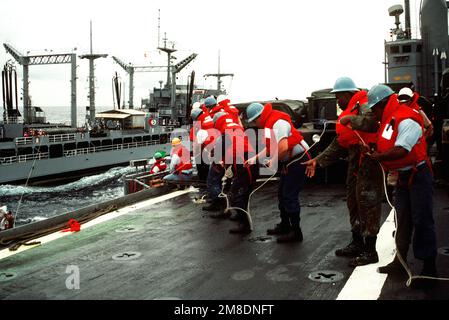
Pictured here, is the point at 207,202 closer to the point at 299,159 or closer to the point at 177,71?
the point at 299,159

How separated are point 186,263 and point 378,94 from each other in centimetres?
259

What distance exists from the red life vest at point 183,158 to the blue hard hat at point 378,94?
5.94 meters

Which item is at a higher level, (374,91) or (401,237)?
(374,91)

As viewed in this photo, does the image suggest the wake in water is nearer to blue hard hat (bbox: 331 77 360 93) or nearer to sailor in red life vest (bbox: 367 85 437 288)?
blue hard hat (bbox: 331 77 360 93)

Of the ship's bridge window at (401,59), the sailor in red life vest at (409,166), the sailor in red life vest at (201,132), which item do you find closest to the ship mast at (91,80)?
the ship's bridge window at (401,59)

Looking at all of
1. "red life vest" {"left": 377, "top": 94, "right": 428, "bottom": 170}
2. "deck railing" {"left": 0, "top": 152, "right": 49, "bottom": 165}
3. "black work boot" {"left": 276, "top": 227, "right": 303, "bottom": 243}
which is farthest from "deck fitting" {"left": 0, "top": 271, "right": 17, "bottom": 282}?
"deck railing" {"left": 0, "top": 152, "right": 49, "bottom": 165}

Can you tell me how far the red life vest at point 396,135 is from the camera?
3668 millimetres

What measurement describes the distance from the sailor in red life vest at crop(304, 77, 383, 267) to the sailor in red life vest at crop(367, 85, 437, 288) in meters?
0.31

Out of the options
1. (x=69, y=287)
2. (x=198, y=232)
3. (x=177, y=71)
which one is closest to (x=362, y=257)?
(x=198, y=232)

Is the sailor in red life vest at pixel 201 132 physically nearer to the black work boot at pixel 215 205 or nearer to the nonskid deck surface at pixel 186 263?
the black work boot at pixel 215 205

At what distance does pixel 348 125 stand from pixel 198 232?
2.66 metres

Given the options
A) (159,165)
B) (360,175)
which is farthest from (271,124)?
(159,165)

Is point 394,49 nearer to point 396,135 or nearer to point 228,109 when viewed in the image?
point 228,109

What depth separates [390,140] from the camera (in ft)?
12.3
